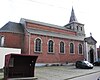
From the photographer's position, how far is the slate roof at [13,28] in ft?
103

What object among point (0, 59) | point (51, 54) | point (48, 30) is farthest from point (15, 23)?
point (0, 59)

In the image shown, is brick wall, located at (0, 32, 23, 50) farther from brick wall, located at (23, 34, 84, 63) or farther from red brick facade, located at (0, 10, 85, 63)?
brick wall, located at (23, 34, 84, 63)

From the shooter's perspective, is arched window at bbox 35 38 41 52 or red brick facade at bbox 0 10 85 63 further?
arched window at bbox 35 38 41 52

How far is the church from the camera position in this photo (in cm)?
3075

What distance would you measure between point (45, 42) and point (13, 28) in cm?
671

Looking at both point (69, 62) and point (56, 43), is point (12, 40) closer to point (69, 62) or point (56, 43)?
point (56, 43)

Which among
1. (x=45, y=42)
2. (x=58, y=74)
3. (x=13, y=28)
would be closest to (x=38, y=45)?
(x=45, y=42)

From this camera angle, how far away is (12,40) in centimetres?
3083

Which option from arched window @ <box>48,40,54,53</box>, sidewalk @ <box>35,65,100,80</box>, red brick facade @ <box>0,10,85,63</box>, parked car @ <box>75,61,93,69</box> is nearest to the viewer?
sidewalk @ <box>35,65,100,80</box>

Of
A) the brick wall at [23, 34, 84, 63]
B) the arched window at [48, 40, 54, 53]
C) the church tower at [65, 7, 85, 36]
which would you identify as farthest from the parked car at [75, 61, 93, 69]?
the church tower at [65, 7, 85, 36]

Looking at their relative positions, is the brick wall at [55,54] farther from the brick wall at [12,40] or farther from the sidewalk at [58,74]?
the sidewalk at [58,74]

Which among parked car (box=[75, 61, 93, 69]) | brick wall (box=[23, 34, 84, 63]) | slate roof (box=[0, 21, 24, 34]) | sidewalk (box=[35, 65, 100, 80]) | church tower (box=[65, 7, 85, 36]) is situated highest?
church tower (box=[65, 7, 85, 36])

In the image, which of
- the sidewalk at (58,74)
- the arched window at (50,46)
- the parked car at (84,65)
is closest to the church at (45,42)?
the arched window at (50,46)

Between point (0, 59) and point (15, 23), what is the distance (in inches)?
488
